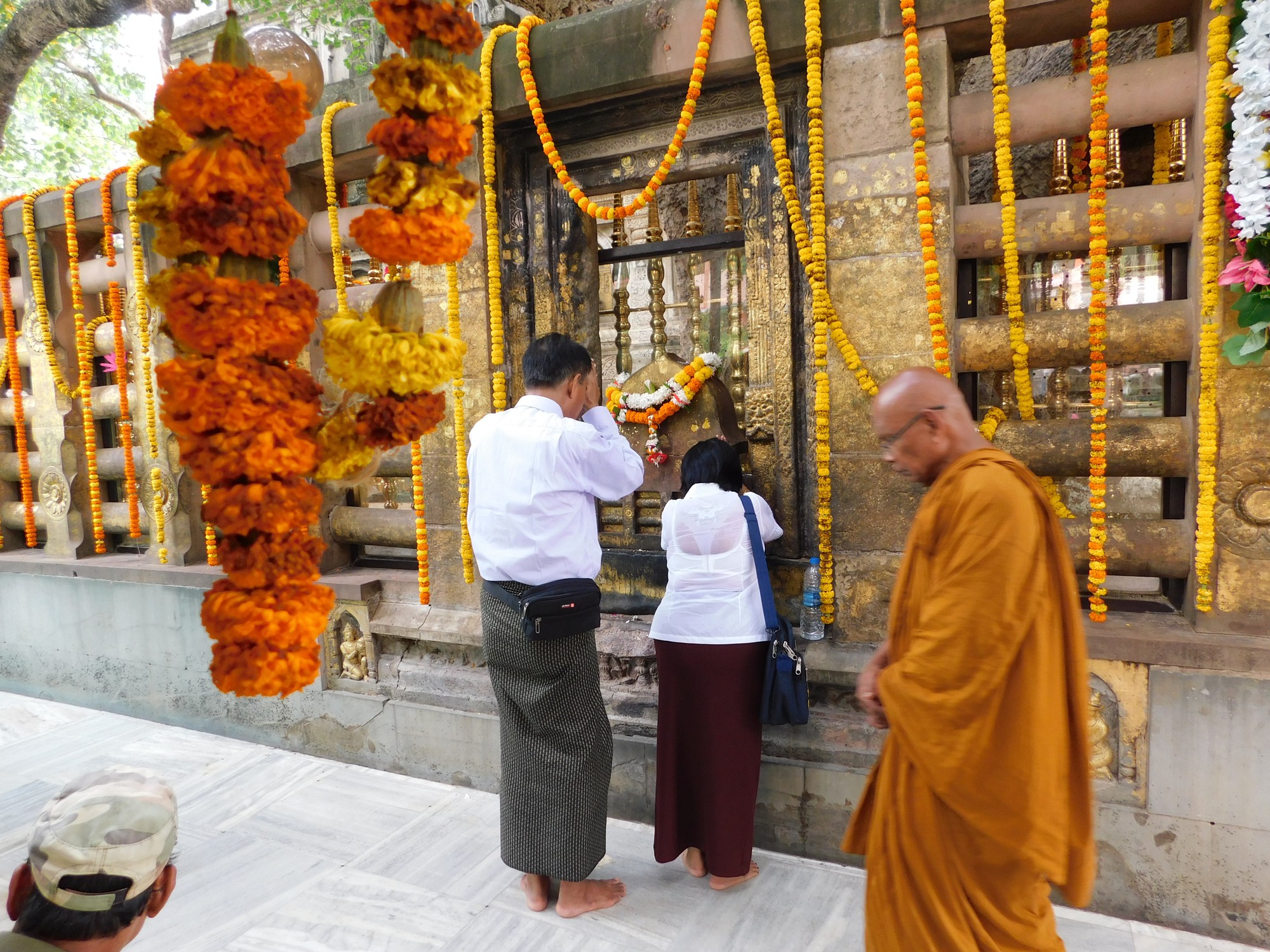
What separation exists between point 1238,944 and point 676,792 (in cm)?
201

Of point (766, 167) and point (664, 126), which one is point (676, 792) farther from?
point (664, 126)

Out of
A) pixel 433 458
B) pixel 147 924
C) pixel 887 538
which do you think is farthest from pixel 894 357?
pixel 147 924

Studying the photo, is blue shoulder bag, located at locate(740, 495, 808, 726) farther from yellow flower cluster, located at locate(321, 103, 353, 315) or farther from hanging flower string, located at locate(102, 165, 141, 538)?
hanging flower string, located at locate(102, 165, 141, 538)

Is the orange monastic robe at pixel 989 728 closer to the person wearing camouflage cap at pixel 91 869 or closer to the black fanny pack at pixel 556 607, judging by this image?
the black fanny pack at pixel 556 607

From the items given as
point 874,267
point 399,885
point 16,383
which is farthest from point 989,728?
point 16,383

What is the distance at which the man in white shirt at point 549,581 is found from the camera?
2.88 meters

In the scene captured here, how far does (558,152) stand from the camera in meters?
3.88

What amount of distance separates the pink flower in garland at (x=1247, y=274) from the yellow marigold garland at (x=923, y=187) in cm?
88

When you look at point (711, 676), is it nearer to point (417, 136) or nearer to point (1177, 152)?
point (417, 136)

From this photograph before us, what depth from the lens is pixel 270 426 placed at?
1354 millimetres

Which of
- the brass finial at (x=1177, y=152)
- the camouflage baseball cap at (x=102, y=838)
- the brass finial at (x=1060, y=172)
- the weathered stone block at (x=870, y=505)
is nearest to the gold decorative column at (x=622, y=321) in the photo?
the weathered stone block at (x=870, y=505)

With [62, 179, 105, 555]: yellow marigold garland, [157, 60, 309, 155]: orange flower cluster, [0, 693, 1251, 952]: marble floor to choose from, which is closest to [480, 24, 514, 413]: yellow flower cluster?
[0, 693, 1251, 952]: marble floor

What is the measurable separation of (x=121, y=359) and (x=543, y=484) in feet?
12.8

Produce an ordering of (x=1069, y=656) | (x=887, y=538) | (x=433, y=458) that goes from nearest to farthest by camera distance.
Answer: (x=1069, y=656) < (x=887, y=538) < (x=433, y=458)
